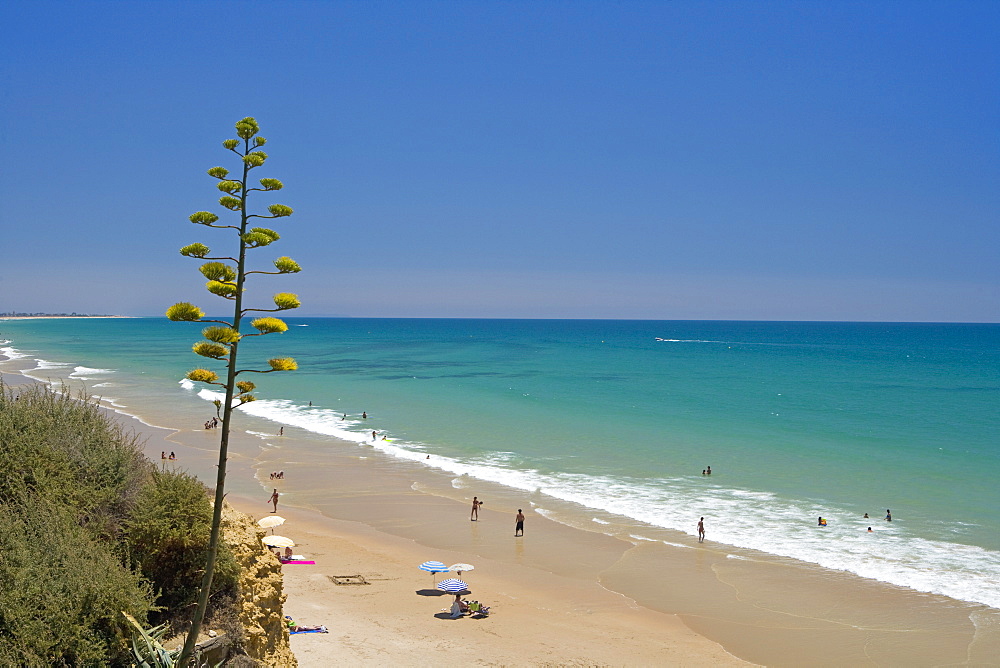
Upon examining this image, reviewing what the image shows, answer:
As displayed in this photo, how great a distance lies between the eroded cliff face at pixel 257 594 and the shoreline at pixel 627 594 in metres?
3.17

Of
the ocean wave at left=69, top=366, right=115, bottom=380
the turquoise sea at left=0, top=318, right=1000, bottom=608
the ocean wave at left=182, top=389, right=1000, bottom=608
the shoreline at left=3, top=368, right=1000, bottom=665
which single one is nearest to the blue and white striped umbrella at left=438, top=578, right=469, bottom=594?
the shoreline at left=3, top=368, right=1000, bottom=665

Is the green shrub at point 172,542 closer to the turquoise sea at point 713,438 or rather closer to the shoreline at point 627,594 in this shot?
the shoreline at point 627,594

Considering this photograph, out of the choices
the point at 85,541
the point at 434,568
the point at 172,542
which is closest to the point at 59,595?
the point at 85,541

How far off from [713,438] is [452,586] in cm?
2604

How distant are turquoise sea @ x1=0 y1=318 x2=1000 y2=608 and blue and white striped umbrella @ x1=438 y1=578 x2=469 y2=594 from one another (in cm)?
842

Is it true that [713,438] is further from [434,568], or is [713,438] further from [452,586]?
[452,586]

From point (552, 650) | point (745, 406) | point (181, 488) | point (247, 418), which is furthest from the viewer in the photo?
point (745, 406)

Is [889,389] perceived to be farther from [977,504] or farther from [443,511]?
[443,511]

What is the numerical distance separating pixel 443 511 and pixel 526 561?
568 centimetres

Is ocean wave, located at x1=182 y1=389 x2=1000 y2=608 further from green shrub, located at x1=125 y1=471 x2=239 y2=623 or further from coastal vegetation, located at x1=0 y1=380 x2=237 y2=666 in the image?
coastal vegetation, located at x1=0 y1=380 x2=237 y2=666

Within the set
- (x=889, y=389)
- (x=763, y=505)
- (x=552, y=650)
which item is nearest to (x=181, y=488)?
(x=552, y=650)

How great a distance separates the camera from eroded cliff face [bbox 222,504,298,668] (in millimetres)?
9797

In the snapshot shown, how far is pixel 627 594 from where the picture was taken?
1823 cm

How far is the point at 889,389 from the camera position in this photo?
66.7 m
